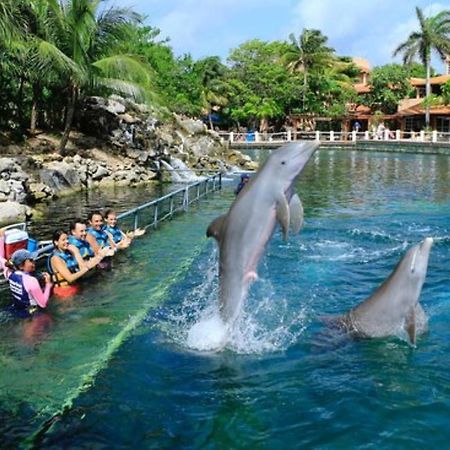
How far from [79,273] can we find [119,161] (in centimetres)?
2091

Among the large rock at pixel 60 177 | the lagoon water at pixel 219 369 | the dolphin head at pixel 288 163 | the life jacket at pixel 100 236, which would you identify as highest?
the dolphin head at pixel 288 163

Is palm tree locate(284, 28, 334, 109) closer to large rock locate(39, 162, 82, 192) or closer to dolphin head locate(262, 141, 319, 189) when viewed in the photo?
large rock locate(39, 162, 82, 192)

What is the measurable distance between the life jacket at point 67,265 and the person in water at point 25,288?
760mm

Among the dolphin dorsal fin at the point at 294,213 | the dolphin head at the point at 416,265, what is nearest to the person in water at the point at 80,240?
the dolphin dorsal fin at the point at 294,213

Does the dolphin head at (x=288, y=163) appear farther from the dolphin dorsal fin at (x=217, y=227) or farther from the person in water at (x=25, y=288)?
the person in water at (x=25, y=288)

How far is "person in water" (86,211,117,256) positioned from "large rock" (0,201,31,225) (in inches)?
263

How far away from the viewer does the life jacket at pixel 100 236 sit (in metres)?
10.7

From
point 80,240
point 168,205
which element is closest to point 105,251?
point 80,240

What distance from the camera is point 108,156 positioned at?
30.1 meters

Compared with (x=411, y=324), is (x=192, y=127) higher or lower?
higher

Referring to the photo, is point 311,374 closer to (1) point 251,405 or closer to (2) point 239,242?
(1) point 251,405

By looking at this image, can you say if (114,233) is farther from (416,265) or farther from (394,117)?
(394,117)

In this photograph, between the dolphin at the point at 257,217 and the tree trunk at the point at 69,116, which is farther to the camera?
the tree trunk at the point at 69,116

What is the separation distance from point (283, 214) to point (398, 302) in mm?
1799
